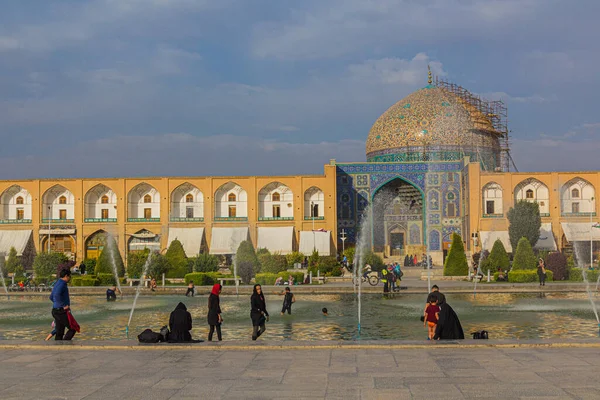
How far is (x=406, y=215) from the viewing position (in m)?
40.5

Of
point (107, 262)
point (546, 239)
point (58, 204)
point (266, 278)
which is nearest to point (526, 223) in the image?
point (546, 239)

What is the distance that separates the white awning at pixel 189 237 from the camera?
1554 inches

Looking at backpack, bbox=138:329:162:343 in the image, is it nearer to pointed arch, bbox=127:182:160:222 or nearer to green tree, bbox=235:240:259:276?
green tree, bbox=235:240:259:276

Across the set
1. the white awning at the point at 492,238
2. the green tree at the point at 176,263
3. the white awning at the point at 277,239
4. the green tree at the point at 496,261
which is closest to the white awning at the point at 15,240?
the white awning at the point at 277,239

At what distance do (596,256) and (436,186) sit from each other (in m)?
8.52

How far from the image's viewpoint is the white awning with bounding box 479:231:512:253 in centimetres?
3691

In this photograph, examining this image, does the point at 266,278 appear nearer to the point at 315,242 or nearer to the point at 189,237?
the point at 315,242

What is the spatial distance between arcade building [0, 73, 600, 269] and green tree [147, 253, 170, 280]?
1037cm

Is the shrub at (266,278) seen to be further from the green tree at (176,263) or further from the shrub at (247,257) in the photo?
the green tree at (176,263)

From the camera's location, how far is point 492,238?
3734cm

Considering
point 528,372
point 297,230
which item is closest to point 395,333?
point 528,372

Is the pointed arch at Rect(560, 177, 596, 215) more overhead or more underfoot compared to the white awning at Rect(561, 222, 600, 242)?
more overhead

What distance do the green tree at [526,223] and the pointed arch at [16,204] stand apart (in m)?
25.5

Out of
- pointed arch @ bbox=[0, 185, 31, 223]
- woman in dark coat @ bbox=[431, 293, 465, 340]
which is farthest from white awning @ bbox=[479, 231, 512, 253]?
woman in dark coat @ bbox=[431, 293, 465, 340]
